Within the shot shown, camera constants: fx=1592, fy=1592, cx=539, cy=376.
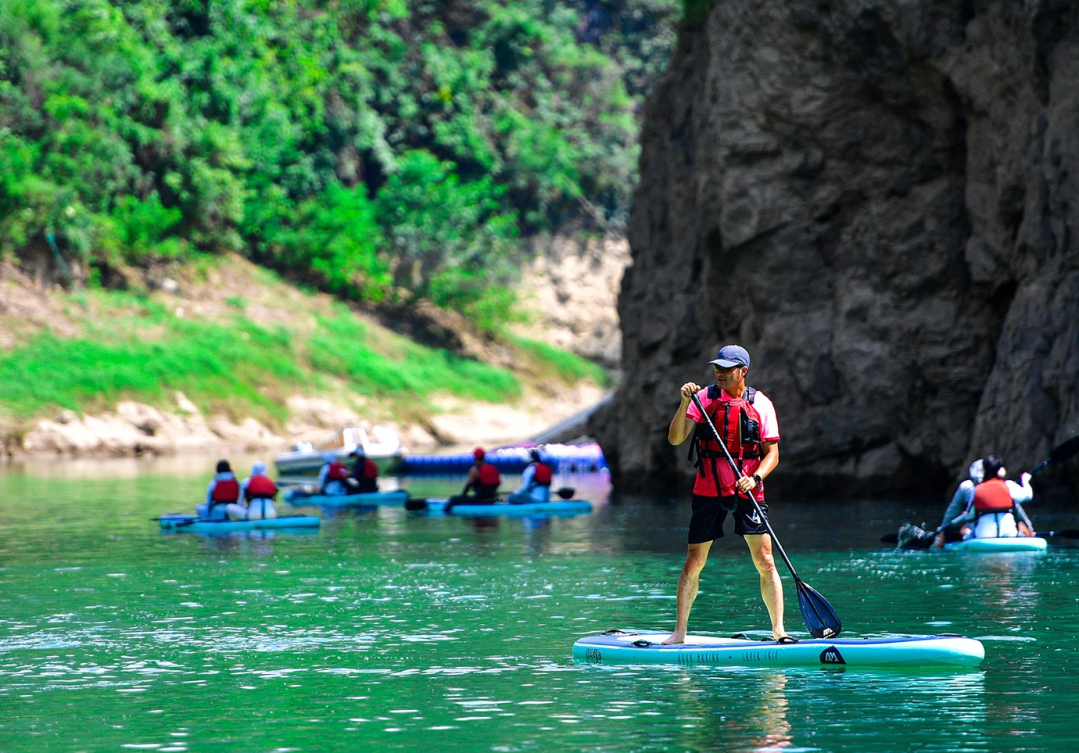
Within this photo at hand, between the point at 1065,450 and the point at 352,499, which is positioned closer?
the point at 1065,450

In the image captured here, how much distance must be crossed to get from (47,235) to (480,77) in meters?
26.1

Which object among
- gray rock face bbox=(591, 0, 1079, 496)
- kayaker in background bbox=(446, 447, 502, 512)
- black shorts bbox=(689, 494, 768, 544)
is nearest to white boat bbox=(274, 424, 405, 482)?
kayaker in background bbox=(446, 447, 502, 512)

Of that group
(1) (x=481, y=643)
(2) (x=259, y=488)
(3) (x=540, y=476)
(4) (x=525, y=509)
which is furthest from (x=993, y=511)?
(2) (x=259, y=488)

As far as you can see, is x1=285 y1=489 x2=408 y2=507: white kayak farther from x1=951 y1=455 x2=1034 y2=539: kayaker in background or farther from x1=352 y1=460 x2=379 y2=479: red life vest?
x1=951 y1=455 x2=1034 y2=539: kayaker in background

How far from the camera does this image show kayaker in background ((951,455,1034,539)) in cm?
2177

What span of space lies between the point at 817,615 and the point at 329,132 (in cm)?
6407

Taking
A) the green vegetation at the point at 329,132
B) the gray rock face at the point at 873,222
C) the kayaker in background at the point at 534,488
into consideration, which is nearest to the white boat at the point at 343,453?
the green vegetation at the point at 329,132

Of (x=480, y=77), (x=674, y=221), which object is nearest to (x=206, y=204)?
(x=480, y=77)

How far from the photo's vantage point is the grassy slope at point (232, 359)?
189 ft

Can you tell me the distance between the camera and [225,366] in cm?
6184

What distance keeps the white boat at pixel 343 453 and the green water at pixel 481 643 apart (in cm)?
2240

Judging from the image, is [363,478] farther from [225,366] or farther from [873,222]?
[225,366]

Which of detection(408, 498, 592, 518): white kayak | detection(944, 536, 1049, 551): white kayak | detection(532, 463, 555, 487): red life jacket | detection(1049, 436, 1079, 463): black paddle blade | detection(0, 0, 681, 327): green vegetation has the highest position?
detection(0, 0, 681, 327): green vegetation

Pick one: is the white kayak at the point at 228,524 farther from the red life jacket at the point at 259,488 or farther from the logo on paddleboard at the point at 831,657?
the logo on paddleboard at the point at 831,657
